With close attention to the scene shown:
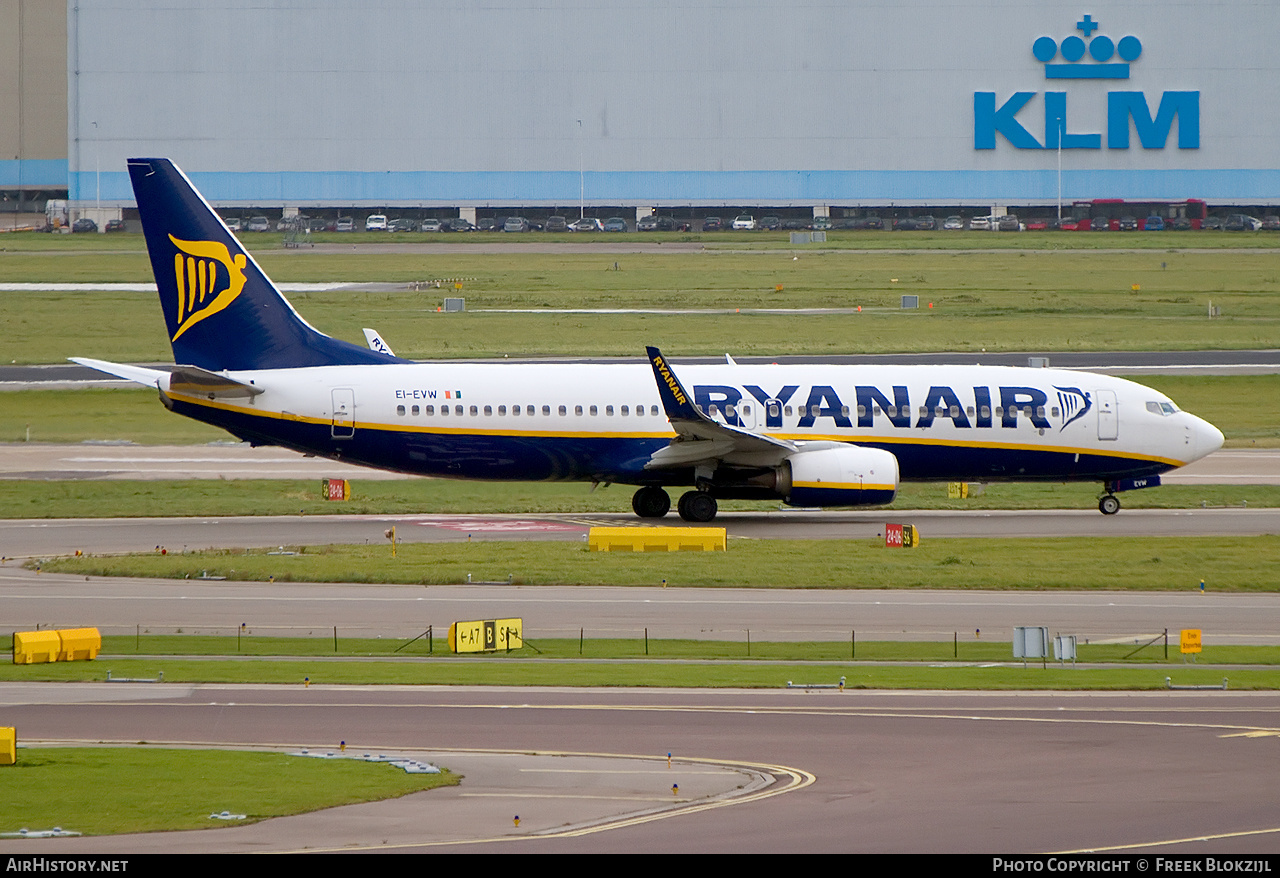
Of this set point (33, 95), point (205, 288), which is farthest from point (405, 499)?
point (33, 95)

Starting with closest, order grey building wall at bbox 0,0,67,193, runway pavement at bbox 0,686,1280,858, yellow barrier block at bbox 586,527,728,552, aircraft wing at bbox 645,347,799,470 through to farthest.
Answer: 1. runway pavement at bbox 0,686,1280,858
2. yellow barrier block at bbox 586,527,728,552
3. aircraft wing at bbox 645,347,799,470
4. grey building wall at bbox 0,0,67,193

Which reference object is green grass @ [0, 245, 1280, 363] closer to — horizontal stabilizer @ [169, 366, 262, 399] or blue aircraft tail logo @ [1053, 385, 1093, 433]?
blue aircraft tail logo @ [1053, 385, 1093, 433]

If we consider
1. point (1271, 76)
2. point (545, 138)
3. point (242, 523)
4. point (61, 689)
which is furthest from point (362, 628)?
point (1271, 76)

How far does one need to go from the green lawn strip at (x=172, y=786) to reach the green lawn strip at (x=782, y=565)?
48.1 ft

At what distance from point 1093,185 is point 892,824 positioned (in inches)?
5512

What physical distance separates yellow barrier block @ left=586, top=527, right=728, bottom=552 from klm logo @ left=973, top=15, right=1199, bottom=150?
11552 centimetres

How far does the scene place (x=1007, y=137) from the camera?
146 metres

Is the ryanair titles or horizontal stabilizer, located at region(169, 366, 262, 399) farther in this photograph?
the ryanair titles

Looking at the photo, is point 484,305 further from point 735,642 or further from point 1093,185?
point 1093,185

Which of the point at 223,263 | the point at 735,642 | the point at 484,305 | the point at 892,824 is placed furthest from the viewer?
the point at 484,305

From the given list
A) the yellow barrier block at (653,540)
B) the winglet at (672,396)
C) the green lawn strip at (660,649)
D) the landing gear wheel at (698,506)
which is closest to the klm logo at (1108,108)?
the landing gear wheel at (698,506)

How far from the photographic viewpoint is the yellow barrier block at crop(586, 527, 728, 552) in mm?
38000

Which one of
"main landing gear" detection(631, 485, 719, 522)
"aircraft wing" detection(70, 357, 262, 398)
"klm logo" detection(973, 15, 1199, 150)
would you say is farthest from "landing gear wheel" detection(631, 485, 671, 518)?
"klm logo" detection(973, 15, 1199, 150)

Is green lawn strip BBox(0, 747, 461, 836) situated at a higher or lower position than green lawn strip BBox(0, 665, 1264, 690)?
lower
